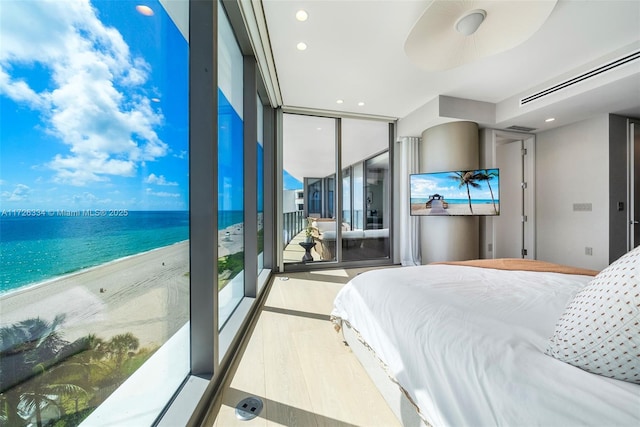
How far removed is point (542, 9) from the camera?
1455 millimetres

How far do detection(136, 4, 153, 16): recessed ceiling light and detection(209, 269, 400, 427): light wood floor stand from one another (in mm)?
1935

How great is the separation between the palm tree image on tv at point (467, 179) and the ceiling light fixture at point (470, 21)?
231 cm

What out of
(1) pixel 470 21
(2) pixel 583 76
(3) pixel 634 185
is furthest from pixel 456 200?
(1) pixel 470 21

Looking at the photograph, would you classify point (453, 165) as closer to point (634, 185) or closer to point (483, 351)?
point (634, 185)

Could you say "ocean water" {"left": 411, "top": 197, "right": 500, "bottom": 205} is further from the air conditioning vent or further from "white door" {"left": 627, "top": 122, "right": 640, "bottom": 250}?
"white door" {"left": 627, "top": 122, "right": 640, "bottom": 250}

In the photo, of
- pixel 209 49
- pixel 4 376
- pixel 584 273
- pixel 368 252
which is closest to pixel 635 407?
pixel 4 376

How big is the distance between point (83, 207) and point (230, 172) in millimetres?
1468

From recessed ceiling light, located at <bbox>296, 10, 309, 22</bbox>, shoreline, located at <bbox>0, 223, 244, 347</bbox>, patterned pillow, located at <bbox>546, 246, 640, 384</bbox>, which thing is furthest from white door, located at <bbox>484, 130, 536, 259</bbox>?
shoreline, located at <bbox>0, 223, 244, 347</bbox>

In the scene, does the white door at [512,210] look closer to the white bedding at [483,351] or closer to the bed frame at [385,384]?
the white bedding at [483,351]

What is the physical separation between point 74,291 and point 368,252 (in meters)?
4.34

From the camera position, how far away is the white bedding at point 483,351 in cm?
59

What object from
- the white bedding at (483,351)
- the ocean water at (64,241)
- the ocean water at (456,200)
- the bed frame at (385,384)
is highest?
the ocean water at (456,200)

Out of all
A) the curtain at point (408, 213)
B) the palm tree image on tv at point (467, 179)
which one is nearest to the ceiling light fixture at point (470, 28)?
the palm tree image on tv at point (467, 179)

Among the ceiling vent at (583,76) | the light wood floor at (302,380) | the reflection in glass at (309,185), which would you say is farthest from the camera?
the reflection in glass at (309,185)
